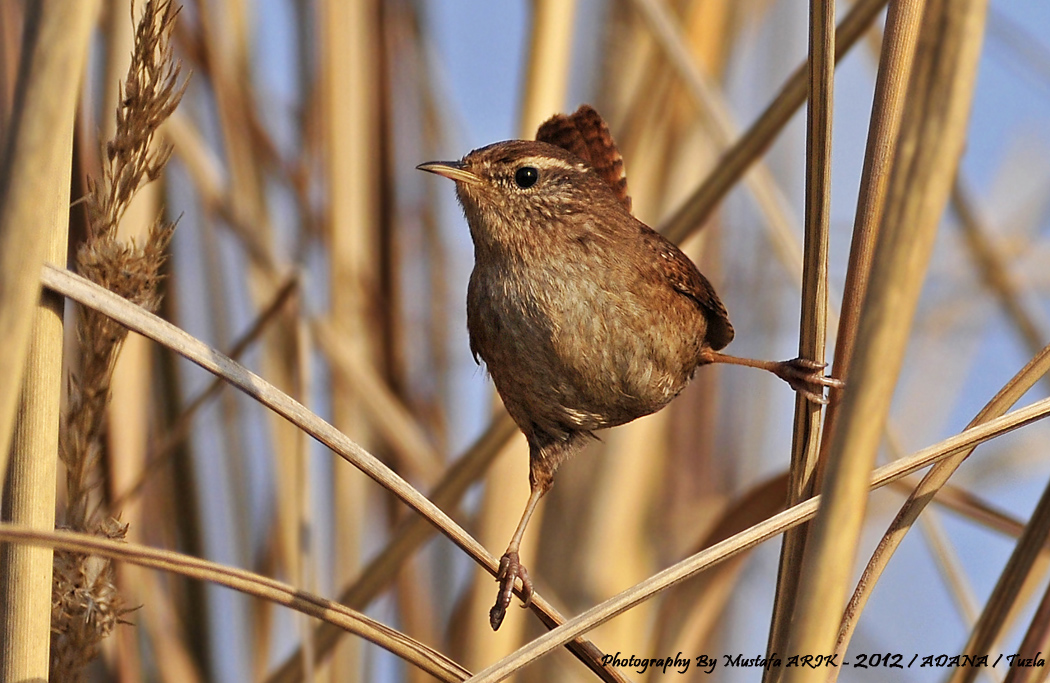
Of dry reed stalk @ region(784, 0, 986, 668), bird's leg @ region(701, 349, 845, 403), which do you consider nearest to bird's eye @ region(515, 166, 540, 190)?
bird's leg @ region(701, 349, 845, 403)

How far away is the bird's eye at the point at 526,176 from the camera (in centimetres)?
183

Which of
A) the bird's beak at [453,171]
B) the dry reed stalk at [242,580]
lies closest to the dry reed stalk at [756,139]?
the bird's beak at [453,171]

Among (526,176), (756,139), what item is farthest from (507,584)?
(756,139)

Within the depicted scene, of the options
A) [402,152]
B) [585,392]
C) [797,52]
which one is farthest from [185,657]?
[797,52]

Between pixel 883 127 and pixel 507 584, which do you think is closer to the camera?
pixel 883 127

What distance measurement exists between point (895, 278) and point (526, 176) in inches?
47.1

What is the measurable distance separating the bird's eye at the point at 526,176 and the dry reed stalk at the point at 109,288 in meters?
0.78

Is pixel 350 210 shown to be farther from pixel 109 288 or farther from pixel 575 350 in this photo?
pixel 109 288

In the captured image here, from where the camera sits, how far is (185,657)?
2.17 m

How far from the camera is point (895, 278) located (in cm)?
70

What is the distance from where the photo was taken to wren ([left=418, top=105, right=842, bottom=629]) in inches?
65.9

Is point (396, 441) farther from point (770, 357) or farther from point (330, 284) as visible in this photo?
point (770, 357)

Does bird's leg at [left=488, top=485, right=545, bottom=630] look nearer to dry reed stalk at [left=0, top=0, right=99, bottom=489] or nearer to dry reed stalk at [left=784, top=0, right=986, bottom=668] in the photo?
dry reed stalk at [left=784, top=0, right=986, bottom=668]

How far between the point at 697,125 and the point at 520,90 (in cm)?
56
